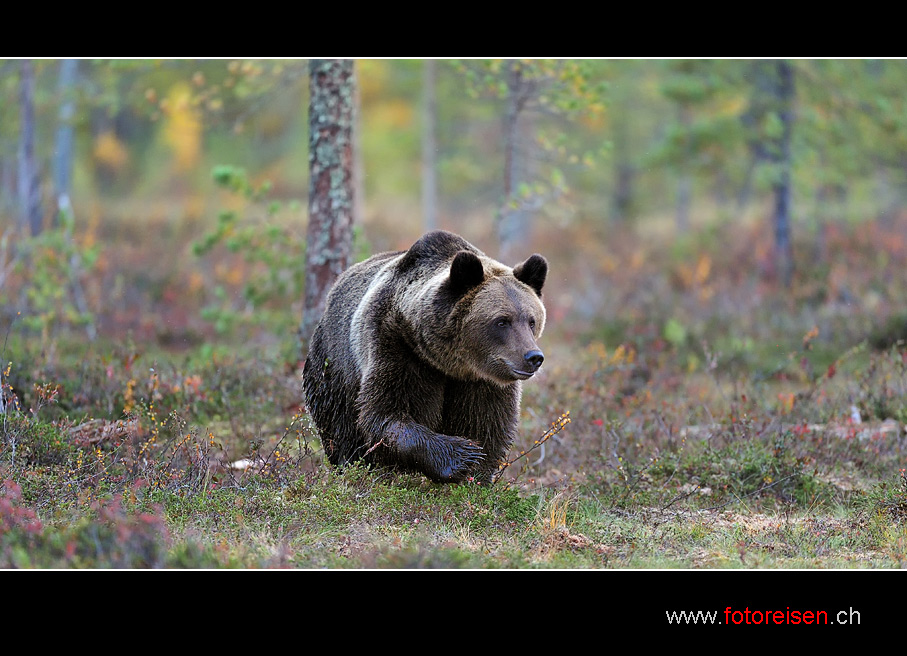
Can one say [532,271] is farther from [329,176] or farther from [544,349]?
[544,349]

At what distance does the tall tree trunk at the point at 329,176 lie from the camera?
935 cm

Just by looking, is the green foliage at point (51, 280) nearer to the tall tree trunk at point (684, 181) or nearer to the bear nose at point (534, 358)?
the bear nose at point (534, 358)

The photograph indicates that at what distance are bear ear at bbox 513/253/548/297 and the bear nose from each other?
83 centimetres

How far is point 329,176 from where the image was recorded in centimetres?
947

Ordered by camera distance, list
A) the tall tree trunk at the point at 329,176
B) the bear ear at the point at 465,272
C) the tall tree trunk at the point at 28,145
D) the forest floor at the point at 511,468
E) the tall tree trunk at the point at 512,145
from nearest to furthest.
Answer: the forest floor at the point at 511,468
the bear ear at the point at 465,272
the tall tree trunk at the point at 329,176
the tall tree trunk at the point at 512,145
the tall tree trunk at the point at 28,145

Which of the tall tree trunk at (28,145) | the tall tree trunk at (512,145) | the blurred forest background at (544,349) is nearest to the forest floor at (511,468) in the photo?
the blurred forest background at (544,349)

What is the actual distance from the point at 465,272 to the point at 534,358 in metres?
0.77

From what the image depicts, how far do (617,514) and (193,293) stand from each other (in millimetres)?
10802

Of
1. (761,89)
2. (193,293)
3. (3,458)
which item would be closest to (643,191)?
(761,89)

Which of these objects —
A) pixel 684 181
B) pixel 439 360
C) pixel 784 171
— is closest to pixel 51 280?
pixel 439 360

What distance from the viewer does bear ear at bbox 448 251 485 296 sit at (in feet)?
19.7

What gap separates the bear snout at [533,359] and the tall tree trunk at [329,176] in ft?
13.5

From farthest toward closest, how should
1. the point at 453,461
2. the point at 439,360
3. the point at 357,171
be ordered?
the point at 357,171 → the point at 439,360 → the point at 453,461

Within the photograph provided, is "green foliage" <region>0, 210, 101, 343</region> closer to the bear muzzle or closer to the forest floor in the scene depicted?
the forest floor
